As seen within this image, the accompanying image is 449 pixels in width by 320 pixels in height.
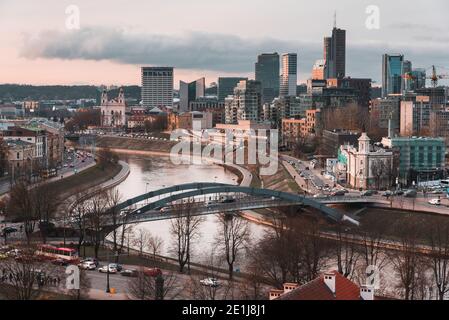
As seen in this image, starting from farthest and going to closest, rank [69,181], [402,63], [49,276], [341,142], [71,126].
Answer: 1. [402,63]
2. [71,126]
3. [341,142]
4. [69,181]
5. [49,276]

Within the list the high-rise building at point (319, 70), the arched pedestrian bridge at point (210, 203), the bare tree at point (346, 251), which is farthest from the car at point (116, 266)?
the high-rise building at point (319, 70)

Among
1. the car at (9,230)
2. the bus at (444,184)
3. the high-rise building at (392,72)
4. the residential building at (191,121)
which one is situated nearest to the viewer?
the car at (9,230)

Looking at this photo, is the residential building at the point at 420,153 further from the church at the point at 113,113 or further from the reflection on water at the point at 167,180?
the church at the point at 113,113

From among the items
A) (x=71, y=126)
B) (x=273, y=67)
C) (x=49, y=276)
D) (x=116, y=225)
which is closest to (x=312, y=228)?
(x=116, y=225)

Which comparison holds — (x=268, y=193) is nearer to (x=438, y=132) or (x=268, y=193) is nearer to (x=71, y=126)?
(x=438, y=132)

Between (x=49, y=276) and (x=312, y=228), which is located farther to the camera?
(x=312, y=228)

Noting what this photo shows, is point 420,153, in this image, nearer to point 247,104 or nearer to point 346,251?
point 346,251
